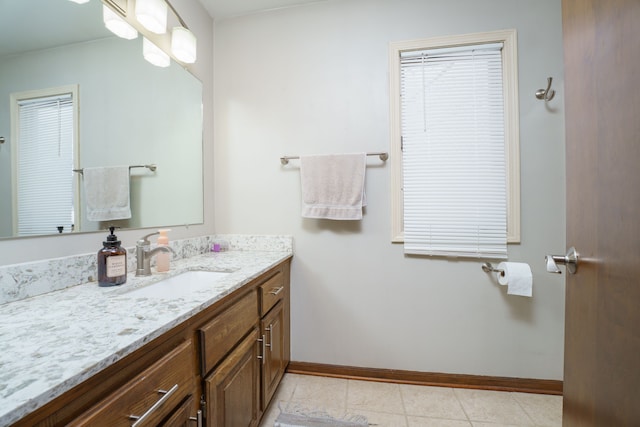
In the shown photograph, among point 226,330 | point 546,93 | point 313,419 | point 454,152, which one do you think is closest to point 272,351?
point 313,419

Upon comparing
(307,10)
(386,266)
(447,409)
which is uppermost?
(307,10)

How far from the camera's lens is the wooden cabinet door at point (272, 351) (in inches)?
44.8

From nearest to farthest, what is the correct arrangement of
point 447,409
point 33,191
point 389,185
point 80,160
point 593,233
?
point 593,233 → point 33,191 → point 80,160 → point 447,409 → point 389,185

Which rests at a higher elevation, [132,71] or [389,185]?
[132,71]

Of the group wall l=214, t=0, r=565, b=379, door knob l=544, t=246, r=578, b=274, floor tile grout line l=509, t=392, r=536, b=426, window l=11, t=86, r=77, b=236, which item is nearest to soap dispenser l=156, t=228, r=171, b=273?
window l=11, t=86, r=77, b=236

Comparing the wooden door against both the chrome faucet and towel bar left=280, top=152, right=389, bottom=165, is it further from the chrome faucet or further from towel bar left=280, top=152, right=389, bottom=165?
the chrome faucet

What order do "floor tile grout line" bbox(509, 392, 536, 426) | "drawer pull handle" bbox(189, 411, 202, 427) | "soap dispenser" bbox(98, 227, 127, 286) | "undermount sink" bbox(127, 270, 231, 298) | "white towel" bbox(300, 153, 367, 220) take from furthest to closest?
"white towel" bbox(300, 153, 367, 220)
"floor tile grout line" bbox(509, 392, 536, 426)
"undermount sink" bbox(127, 270, 231, 298)
"soap dispenser" bbox(98, 227, 127, 286)
"drawer pull handle" bbox(189, 411, 202, 427)

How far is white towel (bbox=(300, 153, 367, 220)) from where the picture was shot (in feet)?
4.79

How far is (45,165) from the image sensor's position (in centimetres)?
81

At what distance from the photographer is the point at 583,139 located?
24.1 inches

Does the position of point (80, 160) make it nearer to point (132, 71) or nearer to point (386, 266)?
point (132, 71)

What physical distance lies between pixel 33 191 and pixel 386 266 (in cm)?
161

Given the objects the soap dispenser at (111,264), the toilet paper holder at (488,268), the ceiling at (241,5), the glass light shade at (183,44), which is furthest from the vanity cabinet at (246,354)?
the ceiling at (241,5)

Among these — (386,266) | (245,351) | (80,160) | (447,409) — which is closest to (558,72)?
(386,266)
